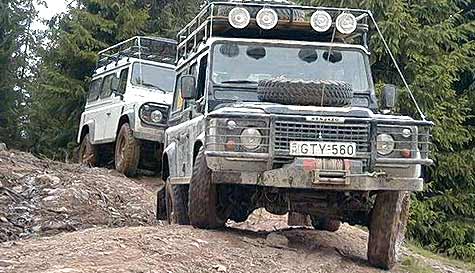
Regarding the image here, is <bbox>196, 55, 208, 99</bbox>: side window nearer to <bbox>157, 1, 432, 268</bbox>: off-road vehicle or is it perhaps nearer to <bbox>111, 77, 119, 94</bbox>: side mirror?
<bbox>157, 1, 432, 268</bbox>: off-road vehicle

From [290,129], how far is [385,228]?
4.30 feet

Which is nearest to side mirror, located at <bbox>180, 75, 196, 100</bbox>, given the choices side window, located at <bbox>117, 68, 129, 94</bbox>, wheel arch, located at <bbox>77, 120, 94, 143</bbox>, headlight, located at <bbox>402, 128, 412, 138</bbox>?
headlight, located at <bbox>402, 128, 412, 138</bbox>

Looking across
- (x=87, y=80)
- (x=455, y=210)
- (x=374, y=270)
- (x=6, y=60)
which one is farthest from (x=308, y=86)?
(x=6, y=60)

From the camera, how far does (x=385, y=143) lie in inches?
287

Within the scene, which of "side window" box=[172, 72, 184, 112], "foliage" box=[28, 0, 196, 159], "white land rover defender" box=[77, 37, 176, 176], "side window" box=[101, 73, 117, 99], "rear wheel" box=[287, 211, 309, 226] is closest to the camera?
"side window" box=[172, 72, 184, 112]

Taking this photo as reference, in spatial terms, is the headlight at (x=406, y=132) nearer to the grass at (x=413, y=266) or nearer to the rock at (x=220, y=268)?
the grass at (x=413, y=266)

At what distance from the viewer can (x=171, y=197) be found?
981 centimetres

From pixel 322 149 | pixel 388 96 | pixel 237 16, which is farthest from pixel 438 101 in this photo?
pixel 322 149

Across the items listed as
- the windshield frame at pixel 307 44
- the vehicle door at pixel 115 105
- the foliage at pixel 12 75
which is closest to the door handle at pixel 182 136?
the windshield frame at pixel 307 44

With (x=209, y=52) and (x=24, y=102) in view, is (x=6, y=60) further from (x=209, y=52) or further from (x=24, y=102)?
(x=209, y=52)

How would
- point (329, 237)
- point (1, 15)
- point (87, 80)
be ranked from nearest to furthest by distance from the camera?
point (329, 237)
point (87, 80)
point (1, 15)

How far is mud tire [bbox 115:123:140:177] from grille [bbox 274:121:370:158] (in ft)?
27.6

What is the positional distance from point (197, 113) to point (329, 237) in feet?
6.73

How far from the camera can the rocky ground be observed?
612cm
